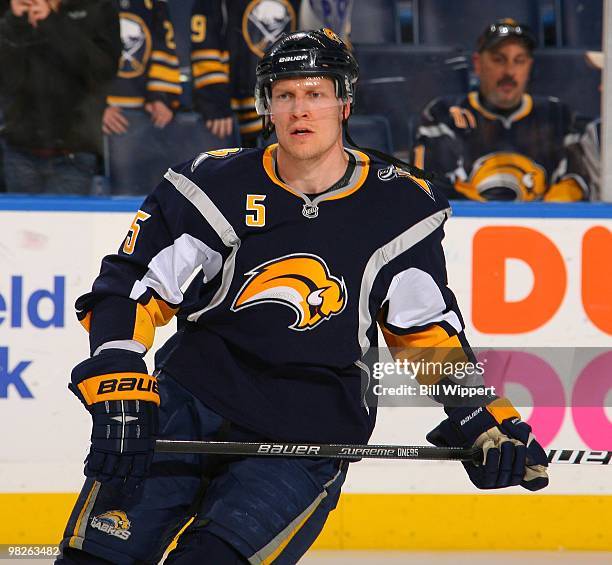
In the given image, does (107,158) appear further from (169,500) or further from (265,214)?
(169,500)

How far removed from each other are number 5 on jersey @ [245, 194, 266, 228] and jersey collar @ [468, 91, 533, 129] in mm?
1872

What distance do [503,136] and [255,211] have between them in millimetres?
1874

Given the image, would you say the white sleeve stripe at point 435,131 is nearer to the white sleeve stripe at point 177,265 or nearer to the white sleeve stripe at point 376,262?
the white sleeve stripe at point 376,262

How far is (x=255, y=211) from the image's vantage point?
78.6 inches

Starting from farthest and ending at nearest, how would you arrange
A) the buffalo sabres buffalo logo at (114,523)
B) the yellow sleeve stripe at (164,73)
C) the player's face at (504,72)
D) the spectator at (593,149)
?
the player's face at (504,72), the yellow sleeve stripe at (164,73), the spectator at (593,149), the buffalo sabres buffalo logo at (114,523)

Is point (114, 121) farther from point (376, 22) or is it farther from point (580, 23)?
point (580, 23)

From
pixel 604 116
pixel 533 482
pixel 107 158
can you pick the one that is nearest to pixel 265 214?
pixel 533 482

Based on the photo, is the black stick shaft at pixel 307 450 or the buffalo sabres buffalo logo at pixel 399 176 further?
the buffalo sabres buffalo logo at pixel 399 176

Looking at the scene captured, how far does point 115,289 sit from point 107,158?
1627 mm

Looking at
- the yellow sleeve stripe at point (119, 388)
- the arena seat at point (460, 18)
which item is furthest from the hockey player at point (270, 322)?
the arena seat at point (460, 18)

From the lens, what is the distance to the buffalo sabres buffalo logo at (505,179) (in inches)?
143

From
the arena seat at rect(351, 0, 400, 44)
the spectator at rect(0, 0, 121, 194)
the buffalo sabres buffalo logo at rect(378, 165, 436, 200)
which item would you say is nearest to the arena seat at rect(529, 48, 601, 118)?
the arena seat at rect(351, 0, 400, 44)

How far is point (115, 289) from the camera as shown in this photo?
1931 mm

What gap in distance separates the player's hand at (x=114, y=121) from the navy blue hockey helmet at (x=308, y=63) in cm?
148
